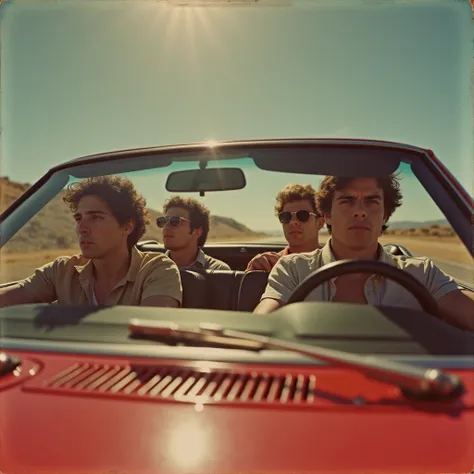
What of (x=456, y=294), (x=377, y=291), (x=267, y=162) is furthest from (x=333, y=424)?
(x=267, y=162)

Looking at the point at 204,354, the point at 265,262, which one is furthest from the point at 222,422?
the point at 265,262

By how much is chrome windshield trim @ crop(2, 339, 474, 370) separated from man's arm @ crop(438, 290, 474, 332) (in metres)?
0.50

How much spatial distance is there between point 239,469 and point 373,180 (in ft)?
4.21

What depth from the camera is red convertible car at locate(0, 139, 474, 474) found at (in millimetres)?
1040

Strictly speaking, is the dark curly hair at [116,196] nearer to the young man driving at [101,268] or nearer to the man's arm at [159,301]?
the young man driving at [101,268]

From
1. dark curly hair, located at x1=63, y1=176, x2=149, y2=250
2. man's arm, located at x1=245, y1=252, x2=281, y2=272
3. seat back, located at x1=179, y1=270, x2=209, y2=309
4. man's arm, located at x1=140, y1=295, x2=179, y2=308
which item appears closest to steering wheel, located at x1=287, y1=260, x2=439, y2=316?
man's arm, located at x1=140, y1=295, x2=179, y2=308

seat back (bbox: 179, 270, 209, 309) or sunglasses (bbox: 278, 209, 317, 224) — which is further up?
sunglasses (bbox: 278, 209, 317, 224)

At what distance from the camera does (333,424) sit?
1.12 metres

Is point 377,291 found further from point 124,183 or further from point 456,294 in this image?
point 124,183

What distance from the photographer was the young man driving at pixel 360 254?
1975mm

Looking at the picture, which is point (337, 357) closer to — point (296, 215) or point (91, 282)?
point (91, 282)

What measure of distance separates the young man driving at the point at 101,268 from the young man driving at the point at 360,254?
41 centimetres

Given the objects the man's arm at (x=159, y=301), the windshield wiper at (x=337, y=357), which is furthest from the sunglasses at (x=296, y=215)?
the windshield wiper at (x=337, y=357)

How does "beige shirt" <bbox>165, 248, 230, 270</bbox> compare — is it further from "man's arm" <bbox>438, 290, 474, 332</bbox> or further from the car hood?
the car hood
